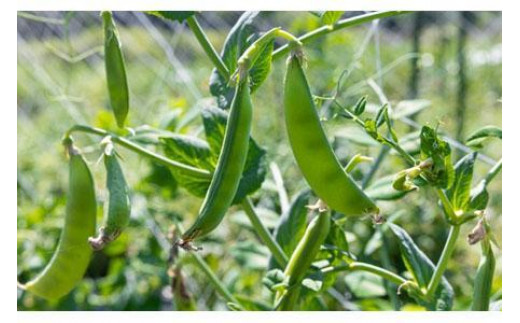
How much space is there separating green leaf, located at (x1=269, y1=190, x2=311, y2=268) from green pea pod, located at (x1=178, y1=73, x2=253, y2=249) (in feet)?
0.74

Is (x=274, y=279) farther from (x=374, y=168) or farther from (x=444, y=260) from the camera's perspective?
(x=374, y=168)

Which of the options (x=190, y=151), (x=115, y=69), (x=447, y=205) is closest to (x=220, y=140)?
(x=190, y=151)

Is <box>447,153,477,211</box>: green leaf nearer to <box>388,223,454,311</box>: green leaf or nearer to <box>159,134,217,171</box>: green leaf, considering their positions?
<box>388,223,454,311</box>: green leaf

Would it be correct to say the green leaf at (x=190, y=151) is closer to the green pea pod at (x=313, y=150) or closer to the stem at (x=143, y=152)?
the stem at (x=143, y=152)

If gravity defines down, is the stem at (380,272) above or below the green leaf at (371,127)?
below

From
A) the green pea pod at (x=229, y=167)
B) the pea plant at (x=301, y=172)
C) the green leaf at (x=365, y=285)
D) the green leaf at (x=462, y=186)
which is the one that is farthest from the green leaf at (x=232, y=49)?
the green leaf at (x=365, y=285)

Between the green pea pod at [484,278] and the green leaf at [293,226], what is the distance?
0.21 metres

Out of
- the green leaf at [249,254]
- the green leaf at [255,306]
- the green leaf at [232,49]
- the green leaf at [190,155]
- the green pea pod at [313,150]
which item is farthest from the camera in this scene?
the green leaf at [249,254]

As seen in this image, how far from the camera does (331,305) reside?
111 cm

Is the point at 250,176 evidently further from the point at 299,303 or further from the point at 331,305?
the point at 331,305

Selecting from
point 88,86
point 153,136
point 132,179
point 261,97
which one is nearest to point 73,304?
point 132,179

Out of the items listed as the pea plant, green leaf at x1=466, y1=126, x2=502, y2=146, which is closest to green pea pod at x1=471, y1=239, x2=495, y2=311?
the pea plant

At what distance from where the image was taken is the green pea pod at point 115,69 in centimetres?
66

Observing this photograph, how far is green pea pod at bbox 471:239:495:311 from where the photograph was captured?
0.62m
